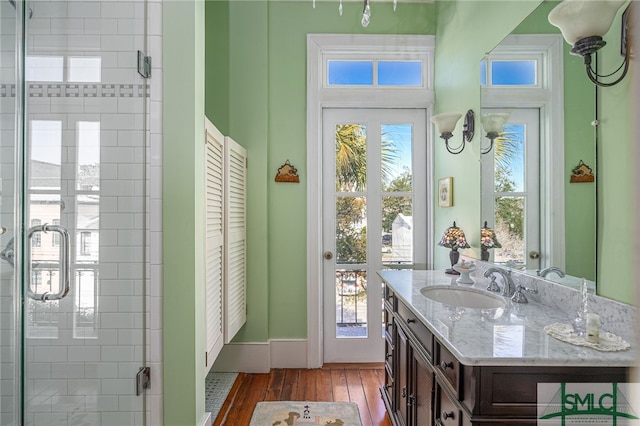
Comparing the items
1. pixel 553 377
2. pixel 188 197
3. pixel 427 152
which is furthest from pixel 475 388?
pixel 427 152

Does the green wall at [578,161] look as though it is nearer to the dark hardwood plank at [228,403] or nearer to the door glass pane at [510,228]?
the door glass pane at [510,228]

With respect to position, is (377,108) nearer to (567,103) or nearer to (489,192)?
(489,192)

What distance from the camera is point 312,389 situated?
2412mm

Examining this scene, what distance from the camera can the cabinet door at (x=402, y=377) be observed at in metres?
1.64

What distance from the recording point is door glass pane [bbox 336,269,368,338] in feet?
9.28

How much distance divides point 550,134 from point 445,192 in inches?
44.2

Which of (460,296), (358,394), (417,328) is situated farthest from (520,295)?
(358,394)

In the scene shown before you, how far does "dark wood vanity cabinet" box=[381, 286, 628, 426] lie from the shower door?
1.28 m

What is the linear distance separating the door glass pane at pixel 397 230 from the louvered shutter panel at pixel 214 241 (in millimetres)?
1341

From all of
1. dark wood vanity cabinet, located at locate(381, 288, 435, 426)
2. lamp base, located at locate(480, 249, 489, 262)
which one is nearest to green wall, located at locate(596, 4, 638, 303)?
dark wood vanity cabinet, located at locate(381, 288, 435, 426)

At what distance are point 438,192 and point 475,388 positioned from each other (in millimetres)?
1946

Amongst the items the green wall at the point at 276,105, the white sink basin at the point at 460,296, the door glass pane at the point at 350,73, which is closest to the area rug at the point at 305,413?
the green wall at the point at 276,105

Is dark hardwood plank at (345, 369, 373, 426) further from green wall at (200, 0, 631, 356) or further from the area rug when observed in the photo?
green wall at (200, 0, 631, 356)

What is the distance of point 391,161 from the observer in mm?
2818
